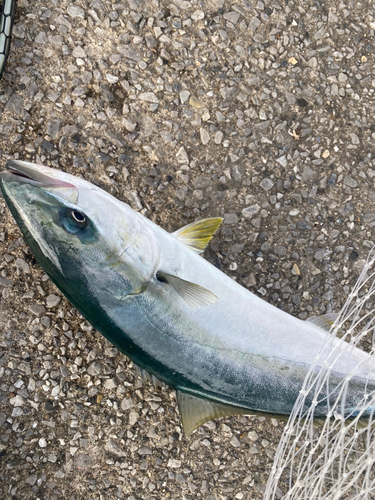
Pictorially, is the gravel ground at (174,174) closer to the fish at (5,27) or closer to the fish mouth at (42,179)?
the fish at (5,27)

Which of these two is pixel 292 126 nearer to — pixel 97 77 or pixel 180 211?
pixel 180 211

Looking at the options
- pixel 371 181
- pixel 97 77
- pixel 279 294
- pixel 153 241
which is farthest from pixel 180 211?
pixel 371 181

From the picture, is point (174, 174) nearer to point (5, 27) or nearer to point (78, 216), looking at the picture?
point (78, 216)

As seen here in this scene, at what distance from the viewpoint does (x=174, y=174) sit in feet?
9.75

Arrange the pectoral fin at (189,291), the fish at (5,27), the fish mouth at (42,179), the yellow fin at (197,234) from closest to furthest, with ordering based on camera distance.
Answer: the fish mouth at (42,179)
the pectoral fin at (189,291)
the yellow fin at (197,234)
the fish at (5,27)

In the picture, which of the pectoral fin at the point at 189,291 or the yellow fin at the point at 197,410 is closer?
the pectoral fin at the point at 189,291

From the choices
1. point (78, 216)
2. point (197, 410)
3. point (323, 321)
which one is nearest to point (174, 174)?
point (78, 216)

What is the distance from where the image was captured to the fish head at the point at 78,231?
212cm

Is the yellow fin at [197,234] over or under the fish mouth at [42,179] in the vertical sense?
under

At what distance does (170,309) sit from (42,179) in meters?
0.98

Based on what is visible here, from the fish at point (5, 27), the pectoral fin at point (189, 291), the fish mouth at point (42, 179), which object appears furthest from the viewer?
the fish at point (5, 27)

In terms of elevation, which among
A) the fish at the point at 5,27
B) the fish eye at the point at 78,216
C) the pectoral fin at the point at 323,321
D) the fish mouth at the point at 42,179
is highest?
the fish at the point at 5,27

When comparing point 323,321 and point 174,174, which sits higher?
point 174,174

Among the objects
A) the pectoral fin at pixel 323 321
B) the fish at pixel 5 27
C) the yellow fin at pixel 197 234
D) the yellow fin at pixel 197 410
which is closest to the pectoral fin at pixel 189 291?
the yellow fin at pixel 197 234
